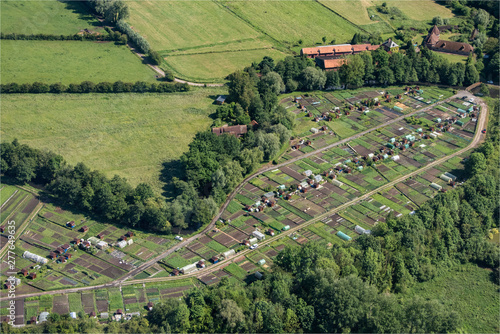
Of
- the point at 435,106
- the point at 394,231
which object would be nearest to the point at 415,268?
the point at 394,231

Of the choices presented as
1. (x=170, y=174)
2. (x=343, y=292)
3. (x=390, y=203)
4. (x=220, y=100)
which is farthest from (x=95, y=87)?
(x=343, y=292)

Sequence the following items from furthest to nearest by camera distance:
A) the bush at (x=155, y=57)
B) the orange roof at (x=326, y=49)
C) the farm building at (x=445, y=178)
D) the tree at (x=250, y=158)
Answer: the orange roof at (x=326, y=49), the bush at (x=155, y=57), the farm building at (x=445, y=178), the tree at (x=250, y=158)

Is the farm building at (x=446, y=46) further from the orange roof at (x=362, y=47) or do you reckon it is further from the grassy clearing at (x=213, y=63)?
the grassy clearing at (x=213, y=63)

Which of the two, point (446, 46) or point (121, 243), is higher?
point (446, 46)

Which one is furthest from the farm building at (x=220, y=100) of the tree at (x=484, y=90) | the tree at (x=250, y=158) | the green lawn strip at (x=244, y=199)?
the tree at (x=484, y=90)

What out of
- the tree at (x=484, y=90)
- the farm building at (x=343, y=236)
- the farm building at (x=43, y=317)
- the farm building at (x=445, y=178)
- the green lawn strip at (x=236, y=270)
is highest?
the tree at (x=484, y=90)

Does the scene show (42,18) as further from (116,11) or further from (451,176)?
(451,176)

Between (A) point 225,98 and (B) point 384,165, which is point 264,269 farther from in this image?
(A) point 225,98
